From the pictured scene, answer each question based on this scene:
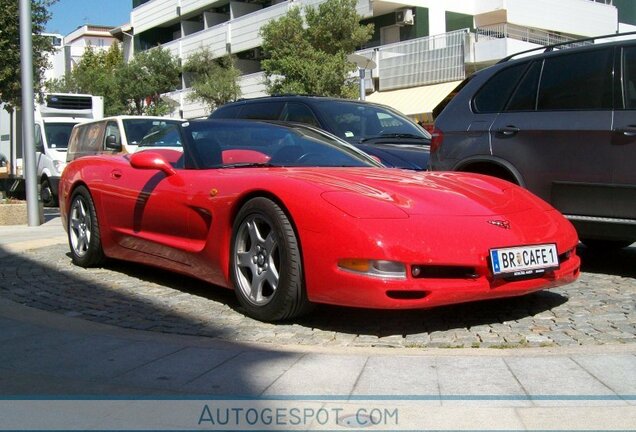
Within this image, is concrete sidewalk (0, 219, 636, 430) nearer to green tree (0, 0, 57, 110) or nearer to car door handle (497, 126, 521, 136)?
car door handle (497, 126, 521, 136)

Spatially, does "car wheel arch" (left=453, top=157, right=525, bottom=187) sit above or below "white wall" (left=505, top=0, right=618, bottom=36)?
below

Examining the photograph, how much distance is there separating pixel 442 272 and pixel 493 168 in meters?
2.32

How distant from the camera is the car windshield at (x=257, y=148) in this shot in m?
5.38

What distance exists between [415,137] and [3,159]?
1422 centimetres

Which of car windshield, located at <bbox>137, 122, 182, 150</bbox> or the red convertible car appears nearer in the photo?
the red convertible car

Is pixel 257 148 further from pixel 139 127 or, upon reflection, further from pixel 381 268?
pixel 139 127

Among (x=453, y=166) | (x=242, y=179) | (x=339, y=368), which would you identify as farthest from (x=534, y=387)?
(x=453, y=166)

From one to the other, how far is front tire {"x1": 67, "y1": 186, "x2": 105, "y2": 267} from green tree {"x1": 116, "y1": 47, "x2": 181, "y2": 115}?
30.5m

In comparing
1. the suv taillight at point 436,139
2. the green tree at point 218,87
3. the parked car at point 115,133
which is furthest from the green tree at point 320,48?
the suv taillight at point 436,139

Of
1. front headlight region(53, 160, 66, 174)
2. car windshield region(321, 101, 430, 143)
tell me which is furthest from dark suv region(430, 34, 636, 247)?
front headlight region(53, 160, 66, 174)

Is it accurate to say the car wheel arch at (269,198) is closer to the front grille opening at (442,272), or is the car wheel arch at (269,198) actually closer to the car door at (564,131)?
the front grille opening at (442,272)

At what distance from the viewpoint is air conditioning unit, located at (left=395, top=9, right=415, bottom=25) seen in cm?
2922

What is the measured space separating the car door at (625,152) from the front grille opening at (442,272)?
1.84 m

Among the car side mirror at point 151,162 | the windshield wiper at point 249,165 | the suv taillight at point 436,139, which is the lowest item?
the windshield wiper at point 249,165
